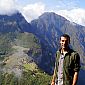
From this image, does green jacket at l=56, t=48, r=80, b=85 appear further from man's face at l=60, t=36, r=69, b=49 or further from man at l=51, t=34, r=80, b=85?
man's face at l=60, t=36, r=69, b=49

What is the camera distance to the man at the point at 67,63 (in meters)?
13.2

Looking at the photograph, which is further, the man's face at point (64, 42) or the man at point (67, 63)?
the man's face at point (64, 42)

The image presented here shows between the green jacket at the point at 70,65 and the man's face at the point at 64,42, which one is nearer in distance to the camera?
the green jacket at the point at 70,65

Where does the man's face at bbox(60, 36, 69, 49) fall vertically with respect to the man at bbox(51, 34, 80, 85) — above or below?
above

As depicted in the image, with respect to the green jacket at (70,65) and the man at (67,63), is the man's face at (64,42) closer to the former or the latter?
the man at (67,63)

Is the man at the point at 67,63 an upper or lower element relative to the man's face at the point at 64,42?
lower

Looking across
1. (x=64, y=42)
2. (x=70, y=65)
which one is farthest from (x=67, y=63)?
(x=64, y=42)

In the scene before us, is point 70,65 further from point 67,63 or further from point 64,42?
point 64,42

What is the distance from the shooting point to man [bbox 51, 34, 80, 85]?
13164mm

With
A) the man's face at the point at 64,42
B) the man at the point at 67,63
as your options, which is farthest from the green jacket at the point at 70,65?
the man's face at the point at 64,42

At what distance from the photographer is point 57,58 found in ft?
45.6

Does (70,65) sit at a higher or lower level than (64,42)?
lower

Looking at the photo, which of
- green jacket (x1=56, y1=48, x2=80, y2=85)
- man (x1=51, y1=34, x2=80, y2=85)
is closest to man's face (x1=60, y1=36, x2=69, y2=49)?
man (x1=51, y1=34, x2=80, y2=85)

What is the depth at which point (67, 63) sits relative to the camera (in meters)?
13.3
